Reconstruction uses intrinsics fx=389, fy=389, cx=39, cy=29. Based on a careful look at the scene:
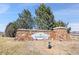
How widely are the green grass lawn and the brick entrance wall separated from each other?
1.7 inches

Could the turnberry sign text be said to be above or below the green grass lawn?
above

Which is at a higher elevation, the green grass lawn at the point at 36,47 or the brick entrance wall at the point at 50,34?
the brick entrance wall at the point at 50,34

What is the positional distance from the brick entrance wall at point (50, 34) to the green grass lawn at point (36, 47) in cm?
4

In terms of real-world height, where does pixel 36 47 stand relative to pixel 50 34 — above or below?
below

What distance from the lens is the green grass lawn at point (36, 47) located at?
11.6 feet

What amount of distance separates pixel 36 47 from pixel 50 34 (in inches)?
6.9

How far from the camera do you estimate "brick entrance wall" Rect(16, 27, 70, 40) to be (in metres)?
3.54

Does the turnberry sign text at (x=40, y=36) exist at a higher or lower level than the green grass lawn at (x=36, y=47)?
higher

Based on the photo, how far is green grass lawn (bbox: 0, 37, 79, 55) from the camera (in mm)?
3533

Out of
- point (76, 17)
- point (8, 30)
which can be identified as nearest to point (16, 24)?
point (8, 30)

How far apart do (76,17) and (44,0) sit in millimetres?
329

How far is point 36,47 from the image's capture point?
11.6 ft

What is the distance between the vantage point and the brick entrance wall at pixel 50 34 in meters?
3.54

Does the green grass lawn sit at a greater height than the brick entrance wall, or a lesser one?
lesser
